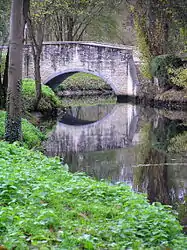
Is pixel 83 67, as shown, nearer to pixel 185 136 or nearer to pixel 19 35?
pixel 185 136

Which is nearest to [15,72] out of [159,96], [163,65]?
[163,65]

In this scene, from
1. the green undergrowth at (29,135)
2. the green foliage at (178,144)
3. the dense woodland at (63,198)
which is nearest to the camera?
the dense woodland at (63,198)

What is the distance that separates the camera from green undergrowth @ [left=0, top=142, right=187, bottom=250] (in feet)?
15.9

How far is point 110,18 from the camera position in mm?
38969

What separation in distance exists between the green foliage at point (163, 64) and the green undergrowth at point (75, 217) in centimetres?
1994

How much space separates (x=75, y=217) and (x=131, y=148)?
937cm

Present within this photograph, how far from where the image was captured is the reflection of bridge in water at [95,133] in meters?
15.2

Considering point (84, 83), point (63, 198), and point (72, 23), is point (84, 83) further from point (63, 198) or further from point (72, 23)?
point (63, 198)

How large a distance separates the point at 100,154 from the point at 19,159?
5571 mm

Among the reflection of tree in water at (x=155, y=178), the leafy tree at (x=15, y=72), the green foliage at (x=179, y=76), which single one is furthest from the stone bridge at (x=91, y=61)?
the leafy tree at (x=15, y=72)

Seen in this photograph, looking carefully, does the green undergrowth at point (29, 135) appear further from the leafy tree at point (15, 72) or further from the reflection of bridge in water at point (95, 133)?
the leafy tree at point (15, 72)

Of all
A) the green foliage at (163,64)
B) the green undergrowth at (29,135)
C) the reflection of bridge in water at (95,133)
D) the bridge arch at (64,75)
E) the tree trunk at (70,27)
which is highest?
the tree trunk at (70,27)

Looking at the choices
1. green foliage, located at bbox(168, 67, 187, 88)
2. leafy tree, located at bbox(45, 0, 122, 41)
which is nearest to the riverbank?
green foliage, located at bbox(168, 67, 187, 88)

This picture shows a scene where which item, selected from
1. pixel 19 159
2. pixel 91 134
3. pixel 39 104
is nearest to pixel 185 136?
pixel 91 134
